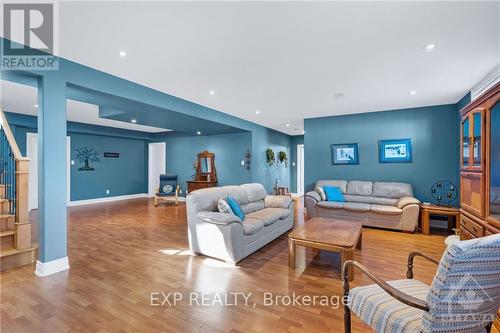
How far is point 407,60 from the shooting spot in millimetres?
2857

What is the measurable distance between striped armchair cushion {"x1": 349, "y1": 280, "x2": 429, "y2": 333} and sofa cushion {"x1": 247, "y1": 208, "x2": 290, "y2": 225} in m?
2.06

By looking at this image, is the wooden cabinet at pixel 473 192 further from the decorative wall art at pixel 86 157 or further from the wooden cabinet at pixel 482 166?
the decorative wall art at pixel 86 157

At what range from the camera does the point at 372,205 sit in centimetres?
485

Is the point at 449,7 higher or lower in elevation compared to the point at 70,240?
higher

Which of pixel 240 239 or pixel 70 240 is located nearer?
pixel 240 239

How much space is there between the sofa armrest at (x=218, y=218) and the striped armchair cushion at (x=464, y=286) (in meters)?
2.10

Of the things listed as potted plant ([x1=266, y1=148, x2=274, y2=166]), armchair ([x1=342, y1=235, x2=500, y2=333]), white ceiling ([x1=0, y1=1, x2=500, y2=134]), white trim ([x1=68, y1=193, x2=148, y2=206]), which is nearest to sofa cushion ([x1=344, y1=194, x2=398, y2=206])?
white ceiling ([x1=0, y1=1, x2=500, y2=134])

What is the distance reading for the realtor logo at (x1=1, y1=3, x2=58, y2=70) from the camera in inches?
78.9

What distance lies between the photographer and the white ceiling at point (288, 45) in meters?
1.96

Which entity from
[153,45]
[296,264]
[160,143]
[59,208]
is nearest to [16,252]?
[59,208]

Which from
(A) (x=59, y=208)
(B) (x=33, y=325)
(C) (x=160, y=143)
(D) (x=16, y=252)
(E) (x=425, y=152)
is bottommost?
(B) (x=33, y=325)

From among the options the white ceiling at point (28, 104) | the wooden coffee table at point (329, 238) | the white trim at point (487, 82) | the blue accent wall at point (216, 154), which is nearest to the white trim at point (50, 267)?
the wooden coffee table at point (329, 238)

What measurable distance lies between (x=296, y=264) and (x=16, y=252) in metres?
3.48

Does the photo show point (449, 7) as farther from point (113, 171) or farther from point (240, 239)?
point (113, 171)
